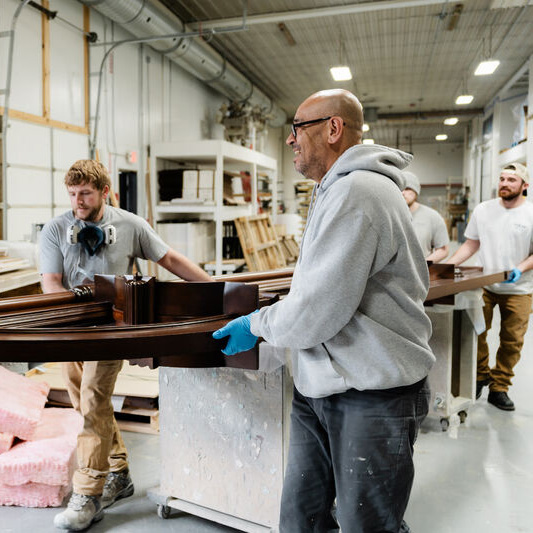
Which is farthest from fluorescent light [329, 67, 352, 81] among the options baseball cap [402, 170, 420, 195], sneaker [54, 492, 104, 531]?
sneaker [54, 492, 104, 531]

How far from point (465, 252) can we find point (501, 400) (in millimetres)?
1173

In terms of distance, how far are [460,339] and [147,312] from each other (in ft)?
9.14

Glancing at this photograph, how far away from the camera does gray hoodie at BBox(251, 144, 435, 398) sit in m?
1.34

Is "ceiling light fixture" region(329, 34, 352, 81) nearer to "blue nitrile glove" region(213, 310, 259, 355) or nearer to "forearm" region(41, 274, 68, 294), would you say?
"forearm" region(41, 274, 68, 294)

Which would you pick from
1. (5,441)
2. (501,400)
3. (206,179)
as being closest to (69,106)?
(206,179)

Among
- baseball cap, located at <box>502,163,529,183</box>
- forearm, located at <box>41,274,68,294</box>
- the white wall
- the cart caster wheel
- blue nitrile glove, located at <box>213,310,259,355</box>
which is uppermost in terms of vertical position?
the white wall

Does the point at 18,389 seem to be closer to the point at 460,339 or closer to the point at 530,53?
the point at 460,339

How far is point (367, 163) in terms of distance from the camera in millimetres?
1432

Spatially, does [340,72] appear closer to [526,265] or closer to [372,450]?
[526,265]

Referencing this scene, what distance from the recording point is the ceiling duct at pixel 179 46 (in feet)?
20.2

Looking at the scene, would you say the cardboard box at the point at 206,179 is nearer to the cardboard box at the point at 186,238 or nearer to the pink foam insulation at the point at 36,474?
the cardboard box at the point at 186,238

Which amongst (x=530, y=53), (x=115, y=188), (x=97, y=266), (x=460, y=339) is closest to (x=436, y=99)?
(x=530, y=53)

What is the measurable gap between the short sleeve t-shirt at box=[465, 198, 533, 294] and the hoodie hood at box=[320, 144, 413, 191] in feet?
9.43

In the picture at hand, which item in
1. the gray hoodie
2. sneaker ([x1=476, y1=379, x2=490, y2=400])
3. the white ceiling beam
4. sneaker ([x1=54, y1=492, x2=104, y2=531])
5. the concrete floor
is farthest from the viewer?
the white ceiling beam
